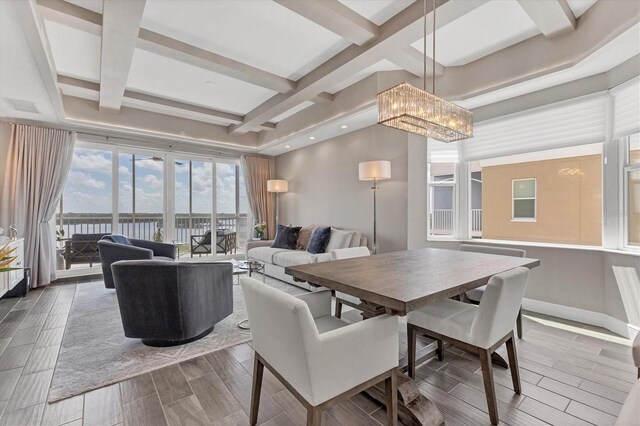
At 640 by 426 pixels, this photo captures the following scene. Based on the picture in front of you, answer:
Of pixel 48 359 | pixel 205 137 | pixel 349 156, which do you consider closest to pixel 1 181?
pixel 205 137

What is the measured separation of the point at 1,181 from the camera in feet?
13.6

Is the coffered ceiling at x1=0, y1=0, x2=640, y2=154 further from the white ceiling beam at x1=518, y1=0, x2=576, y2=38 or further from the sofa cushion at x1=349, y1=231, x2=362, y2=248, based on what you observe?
the sofa cushion at x1=349, y1=231, x2=362, y2=248

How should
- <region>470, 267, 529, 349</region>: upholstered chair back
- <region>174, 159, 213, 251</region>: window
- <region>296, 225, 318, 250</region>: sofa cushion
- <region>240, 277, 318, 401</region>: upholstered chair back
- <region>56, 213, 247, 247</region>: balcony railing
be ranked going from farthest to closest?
<region>174, 159, 213, 251</region>: window, <region>296, 225, 318, 250</region>: sofa cushion, <region>56, 213, 247, 247</region>: balcony railing, <region>470, 267, 529, 349</region>: upholstered chair back, <region>240, 277, 318, 401</region>: upholstered chair back

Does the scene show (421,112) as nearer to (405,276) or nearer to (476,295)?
(405,276)

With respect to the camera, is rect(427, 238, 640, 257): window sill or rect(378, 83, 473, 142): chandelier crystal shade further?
rect(427, 238, 640, 257): window sill

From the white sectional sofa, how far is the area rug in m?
1.16

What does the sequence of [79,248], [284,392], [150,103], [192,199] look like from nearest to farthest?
[284,392] → [150,103] → [79,248] → [192,199]

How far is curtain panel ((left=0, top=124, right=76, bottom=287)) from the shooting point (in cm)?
416

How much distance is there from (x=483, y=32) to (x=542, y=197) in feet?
8.03

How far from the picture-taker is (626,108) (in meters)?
2.70

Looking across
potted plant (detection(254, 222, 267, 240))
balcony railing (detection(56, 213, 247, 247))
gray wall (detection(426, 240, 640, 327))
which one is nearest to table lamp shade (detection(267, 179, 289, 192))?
potted plant (detection(254, 222, 267, 240))

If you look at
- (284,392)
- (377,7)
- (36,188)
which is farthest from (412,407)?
(36,188)

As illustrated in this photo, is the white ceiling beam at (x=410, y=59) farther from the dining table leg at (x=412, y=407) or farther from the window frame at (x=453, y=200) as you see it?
the dining table leg at (x=412, y=407)

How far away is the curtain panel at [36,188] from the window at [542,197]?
20.2 feet
